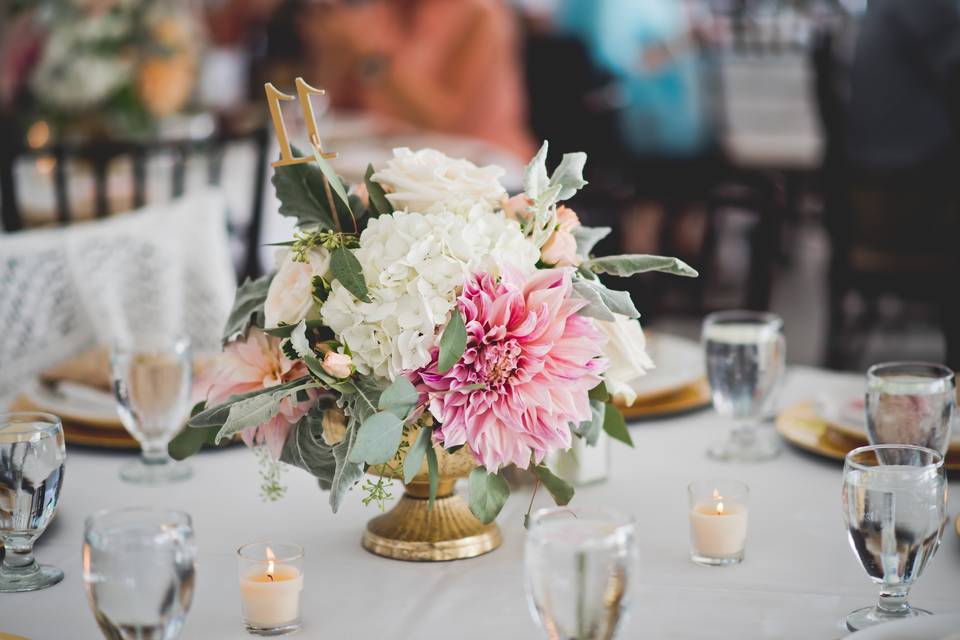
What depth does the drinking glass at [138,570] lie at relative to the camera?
77cm

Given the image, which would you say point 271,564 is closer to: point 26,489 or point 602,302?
point 26,489

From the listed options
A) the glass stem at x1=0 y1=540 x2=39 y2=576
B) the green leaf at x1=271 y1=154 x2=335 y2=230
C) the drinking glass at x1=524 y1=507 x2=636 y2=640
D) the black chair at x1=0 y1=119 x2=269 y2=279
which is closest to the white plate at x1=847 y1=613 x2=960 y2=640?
the drinking glass at x1=524 y1=507 x2=636 y2=640

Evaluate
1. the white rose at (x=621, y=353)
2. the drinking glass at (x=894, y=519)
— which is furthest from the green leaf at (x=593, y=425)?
the drinking glass at (x=894, y=519)

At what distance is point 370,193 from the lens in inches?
41.2

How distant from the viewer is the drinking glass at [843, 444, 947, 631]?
882 millimetres

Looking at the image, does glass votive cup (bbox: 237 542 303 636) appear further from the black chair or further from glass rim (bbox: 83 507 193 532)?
the black chair

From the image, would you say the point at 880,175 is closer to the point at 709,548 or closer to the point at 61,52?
the point at 61,52

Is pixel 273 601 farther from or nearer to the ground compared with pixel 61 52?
nearer to the ground

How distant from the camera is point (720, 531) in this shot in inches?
41.3

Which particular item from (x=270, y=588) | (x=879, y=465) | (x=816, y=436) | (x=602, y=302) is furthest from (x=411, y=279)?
(x=816, y=436)

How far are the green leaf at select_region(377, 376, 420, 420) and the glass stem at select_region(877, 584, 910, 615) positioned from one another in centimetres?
38

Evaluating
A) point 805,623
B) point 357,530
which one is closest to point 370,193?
point 357,530

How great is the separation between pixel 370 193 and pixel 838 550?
0.51 meters

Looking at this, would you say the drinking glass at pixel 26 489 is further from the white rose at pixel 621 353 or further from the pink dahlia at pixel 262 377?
the white rose at pixel 621 353
